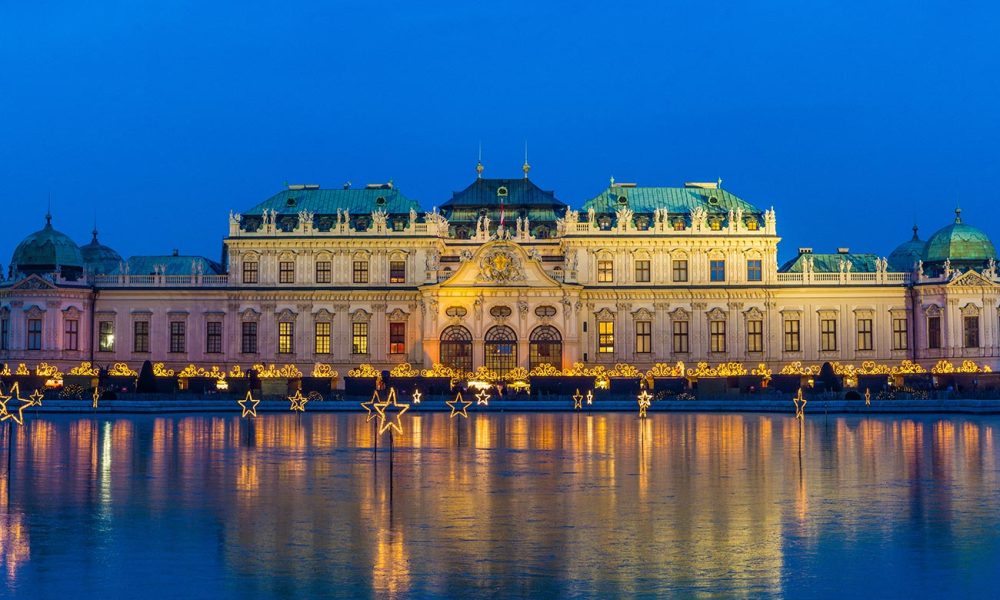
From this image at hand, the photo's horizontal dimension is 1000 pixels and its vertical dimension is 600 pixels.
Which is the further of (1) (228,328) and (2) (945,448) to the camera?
(1) (228,328)

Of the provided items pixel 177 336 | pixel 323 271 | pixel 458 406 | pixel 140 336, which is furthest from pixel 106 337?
pixel 458 406

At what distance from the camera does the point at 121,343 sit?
98.1 m

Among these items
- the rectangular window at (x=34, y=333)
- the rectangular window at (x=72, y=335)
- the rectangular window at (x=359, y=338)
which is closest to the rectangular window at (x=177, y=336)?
the rectangular window at (x=72, y=335)

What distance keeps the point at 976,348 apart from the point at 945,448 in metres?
59.1

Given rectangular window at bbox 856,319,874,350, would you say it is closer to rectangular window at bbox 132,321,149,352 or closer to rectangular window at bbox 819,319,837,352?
rectangular window at bbox 819,319,837,352

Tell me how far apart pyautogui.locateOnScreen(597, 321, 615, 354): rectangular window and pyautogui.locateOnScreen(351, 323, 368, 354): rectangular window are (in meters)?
17.1

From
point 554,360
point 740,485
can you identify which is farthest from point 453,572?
point 554,360

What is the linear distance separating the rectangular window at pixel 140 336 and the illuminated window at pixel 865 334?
52371 mm

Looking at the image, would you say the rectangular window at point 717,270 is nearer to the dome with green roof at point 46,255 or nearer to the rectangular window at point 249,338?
the rectangular window at point 249,338

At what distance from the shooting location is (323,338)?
321 ft

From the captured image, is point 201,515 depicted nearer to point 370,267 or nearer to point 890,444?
point 890,444

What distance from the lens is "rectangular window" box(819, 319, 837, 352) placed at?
318 feet

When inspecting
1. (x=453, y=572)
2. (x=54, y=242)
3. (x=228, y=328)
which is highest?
(x=54, y=242)

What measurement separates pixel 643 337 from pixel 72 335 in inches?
1634
